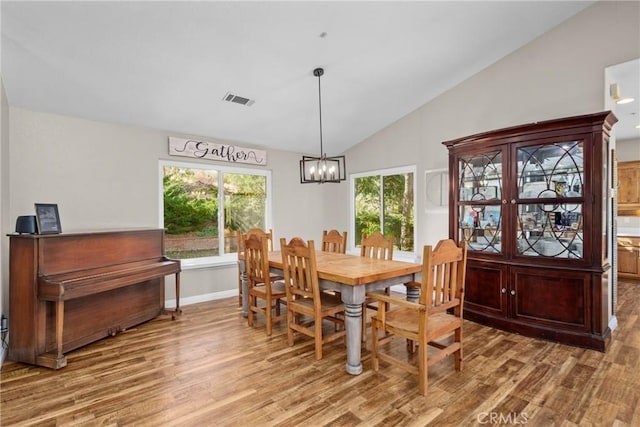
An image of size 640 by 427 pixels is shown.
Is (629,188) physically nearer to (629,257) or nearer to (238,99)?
(629,257)

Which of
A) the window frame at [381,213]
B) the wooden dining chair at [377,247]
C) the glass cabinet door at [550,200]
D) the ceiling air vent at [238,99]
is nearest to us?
the glass cabinet door at [550,200]

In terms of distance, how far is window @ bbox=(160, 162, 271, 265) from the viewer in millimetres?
4500

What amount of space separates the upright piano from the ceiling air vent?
6.11 ft

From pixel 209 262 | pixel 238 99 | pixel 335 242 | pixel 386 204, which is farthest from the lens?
pixel 386 204

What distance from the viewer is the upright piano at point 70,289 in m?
2.75

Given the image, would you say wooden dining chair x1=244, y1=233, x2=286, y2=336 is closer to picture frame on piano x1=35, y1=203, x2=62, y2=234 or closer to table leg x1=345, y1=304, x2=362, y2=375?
table leg x1=345, y1=304, x2=362, y2=375

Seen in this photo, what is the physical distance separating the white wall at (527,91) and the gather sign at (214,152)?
7.09ft

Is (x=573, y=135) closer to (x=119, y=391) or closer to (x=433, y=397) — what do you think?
(x=433, y=397)

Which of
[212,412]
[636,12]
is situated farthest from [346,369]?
[636,12]

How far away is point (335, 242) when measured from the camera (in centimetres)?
441

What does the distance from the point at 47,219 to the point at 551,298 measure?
4842 millimetres

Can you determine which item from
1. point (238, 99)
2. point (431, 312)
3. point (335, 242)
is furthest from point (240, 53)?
point (431, 312)

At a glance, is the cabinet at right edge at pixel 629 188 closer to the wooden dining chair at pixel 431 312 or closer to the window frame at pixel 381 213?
the window frame at pixel 381 213

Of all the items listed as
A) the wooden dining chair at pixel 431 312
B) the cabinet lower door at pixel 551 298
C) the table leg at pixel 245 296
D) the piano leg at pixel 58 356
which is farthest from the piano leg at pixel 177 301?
the cabinet lower door at pixel 551 298
